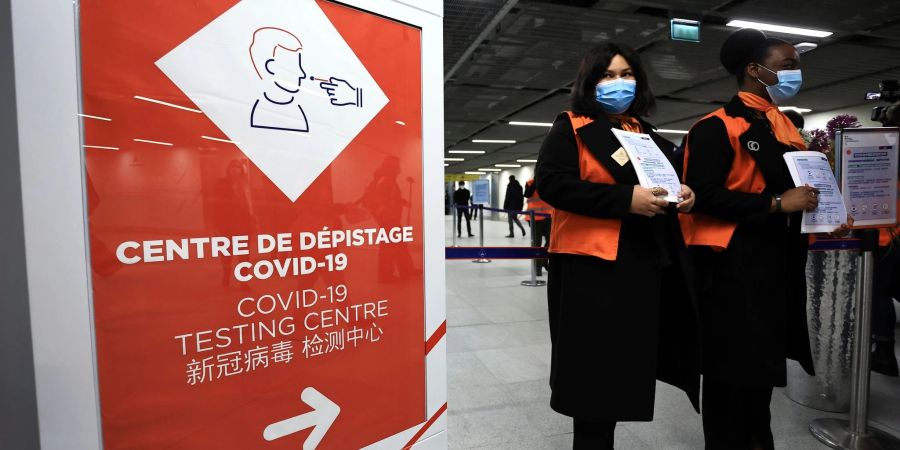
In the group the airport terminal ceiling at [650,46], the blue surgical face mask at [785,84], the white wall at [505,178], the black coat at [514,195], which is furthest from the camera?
the white wall at [505,178]

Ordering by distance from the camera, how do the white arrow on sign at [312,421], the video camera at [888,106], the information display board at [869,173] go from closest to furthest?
the white arrow on sign at [312,421]
the information display board at [869,173]
the video camera at [888,106]

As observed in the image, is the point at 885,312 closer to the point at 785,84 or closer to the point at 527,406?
the point at 785,84

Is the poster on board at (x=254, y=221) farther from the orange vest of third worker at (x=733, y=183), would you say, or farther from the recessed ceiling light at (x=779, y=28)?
the recessed ceiling light at (x=779, y=28)

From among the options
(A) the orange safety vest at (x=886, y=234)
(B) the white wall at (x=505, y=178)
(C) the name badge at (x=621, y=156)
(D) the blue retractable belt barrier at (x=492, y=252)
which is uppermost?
(B) the white wall at (x=505, y=178)

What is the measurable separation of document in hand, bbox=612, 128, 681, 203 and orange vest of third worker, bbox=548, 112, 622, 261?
0.27ft

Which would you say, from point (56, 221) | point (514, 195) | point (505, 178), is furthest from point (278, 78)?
point (505, 178)

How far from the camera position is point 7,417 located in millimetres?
626

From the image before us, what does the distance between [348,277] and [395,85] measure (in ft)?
1.28

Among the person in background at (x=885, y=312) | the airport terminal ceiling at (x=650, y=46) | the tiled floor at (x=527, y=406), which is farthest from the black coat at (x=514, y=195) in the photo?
the person in background at (x=885, y=312)

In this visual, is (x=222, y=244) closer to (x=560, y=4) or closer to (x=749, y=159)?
(x=749, y=159)

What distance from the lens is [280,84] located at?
788mm

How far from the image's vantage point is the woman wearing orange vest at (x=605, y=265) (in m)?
1.29

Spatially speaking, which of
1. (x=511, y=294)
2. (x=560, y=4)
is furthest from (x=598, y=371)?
(x=560, y=4)

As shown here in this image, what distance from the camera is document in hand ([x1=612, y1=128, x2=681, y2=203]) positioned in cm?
129
